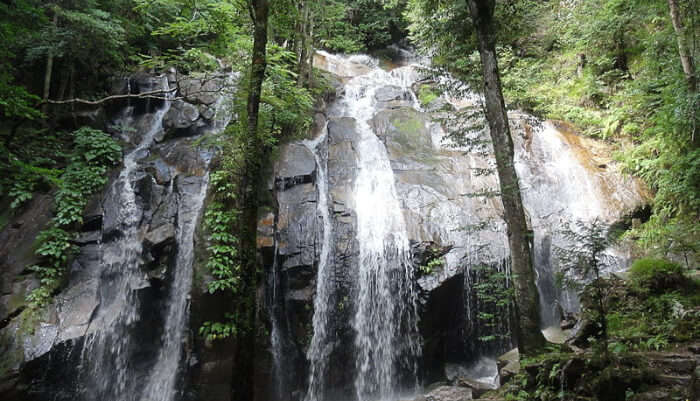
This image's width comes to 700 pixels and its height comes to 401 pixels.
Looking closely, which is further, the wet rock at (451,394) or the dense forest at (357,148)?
the wet rock at (451,394)

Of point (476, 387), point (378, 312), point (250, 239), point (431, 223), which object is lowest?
point (476, 387)

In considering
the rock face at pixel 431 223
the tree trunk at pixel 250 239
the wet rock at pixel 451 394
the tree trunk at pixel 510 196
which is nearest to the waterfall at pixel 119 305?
the rock face at pixel 431 223

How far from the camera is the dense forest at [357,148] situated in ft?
14.6

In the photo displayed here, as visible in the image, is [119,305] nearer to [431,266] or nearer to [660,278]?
[431,266]

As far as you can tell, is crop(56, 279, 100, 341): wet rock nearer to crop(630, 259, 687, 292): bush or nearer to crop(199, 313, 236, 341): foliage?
crop(199, 313, 236, 341): foliage

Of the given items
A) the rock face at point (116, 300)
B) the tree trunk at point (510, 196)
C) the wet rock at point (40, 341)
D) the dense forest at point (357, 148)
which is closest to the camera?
the dense forest at point (357, 148)

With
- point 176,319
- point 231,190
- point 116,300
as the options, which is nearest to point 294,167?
point 231,190

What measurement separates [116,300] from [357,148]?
7837mm

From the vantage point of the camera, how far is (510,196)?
5.42 meters

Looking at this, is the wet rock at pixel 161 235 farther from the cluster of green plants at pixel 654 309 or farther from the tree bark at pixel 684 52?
the tree bark at pixel 684 52

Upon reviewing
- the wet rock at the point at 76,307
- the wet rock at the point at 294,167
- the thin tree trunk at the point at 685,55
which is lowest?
the wet rock at the point at 76,307

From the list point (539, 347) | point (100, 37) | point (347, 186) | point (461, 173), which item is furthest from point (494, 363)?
point (100, 37)

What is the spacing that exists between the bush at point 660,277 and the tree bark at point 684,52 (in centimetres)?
476

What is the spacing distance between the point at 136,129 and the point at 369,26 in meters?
15.8
